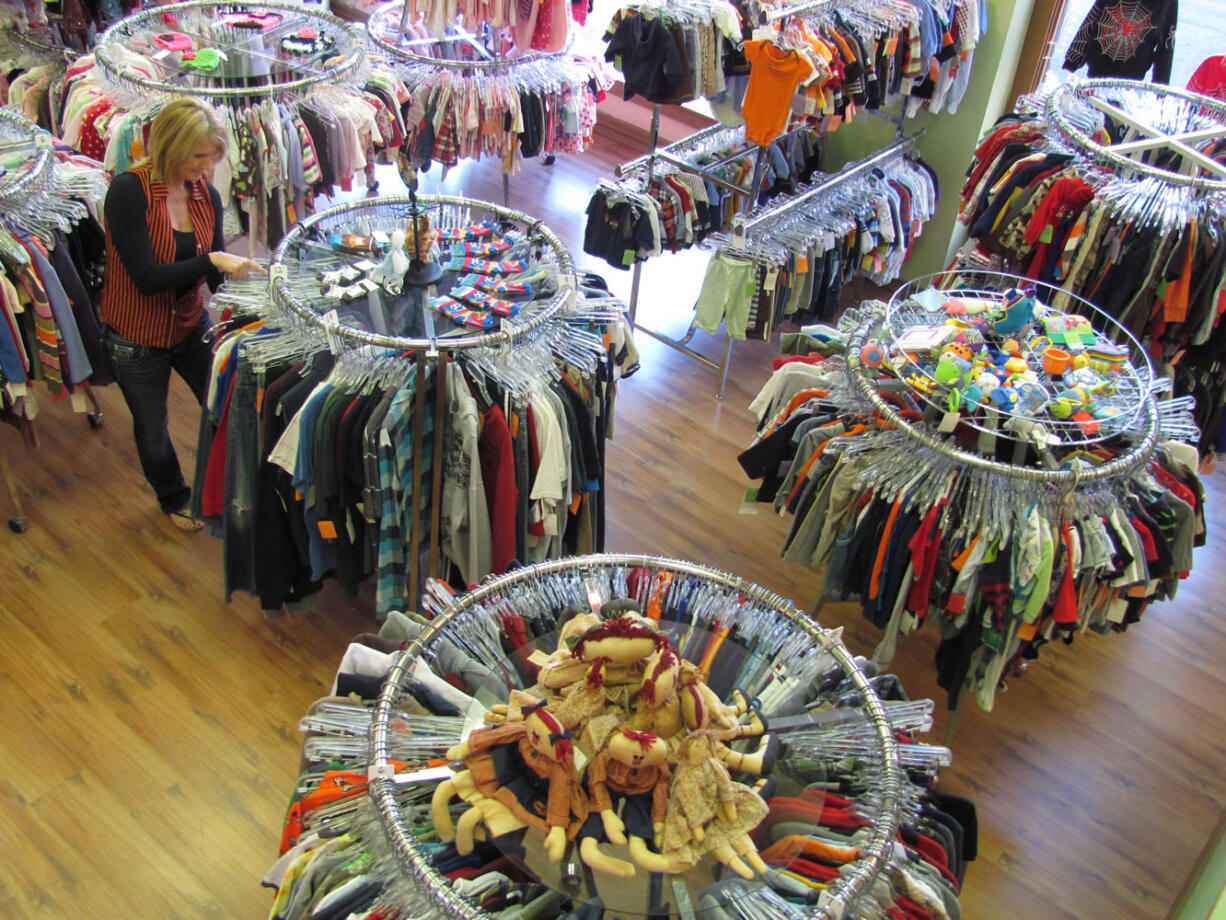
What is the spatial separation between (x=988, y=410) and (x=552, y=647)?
5.49 ft

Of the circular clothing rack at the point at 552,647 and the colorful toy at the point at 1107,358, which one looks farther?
the colorful toy at the point at 1107,358

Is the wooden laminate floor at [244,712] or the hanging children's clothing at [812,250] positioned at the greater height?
the hanging children's clothing at [812,250]

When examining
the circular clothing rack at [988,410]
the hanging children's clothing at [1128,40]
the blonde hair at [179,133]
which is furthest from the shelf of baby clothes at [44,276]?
the hanging children's clothing at [1128,40]

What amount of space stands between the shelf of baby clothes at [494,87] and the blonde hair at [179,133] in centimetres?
221

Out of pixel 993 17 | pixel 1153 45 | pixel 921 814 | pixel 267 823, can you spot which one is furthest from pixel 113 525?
pixel 1153 45

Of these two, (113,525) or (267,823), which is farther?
(113,525)

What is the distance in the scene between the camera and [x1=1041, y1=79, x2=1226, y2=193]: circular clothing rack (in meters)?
4.21

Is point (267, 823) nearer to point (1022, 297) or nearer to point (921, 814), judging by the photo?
point (921, 814)

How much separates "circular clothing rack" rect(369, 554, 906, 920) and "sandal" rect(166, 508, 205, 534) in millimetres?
2254

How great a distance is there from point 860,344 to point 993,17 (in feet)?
9.44

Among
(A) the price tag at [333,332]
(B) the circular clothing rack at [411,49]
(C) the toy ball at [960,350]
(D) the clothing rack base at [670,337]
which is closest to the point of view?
(A) the price tag at [333,332]

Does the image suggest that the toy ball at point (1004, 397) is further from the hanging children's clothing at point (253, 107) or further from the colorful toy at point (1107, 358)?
the hanging children's clothing at point (253, 107)

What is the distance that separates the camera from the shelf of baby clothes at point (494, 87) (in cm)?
522

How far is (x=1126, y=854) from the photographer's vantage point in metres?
3.26
